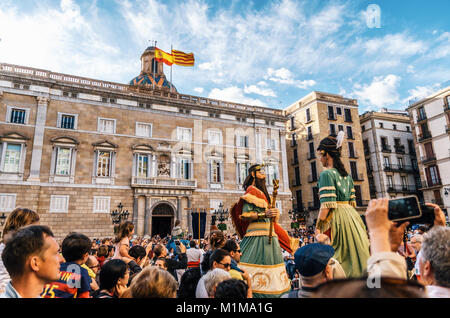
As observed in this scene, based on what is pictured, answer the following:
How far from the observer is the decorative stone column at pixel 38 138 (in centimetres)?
2183

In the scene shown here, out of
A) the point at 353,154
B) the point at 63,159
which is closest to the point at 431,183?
the point at 353,154

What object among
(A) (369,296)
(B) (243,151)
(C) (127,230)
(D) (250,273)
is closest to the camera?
(A) (369,296)

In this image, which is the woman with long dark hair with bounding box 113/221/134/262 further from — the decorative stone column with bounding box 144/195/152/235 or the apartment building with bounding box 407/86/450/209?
the apartment building with bounding box 407/86/450/209

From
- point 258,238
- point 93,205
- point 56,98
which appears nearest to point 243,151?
point 93,205

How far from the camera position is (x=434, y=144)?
32844 mm

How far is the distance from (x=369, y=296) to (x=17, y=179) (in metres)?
25.4

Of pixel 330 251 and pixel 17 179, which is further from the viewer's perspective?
pixel 17 179

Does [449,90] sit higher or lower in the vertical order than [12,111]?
higher

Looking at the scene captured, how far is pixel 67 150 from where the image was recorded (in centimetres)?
2336

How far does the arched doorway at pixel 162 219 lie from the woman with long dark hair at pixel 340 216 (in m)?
22.2

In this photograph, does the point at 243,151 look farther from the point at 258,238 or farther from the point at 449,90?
the point at 258,238

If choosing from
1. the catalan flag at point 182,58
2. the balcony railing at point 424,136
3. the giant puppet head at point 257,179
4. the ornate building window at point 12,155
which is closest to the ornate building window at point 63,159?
the ornate building window at point 12,155

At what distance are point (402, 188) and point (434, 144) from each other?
6.21 meters

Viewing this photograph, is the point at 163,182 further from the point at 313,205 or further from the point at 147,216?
the point at 313,205
